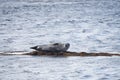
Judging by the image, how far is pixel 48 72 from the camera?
84.5 ft

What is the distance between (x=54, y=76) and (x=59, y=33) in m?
21.5

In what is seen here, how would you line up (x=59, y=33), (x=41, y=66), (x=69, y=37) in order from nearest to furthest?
(x=41, y=66), (x=69, y=37), (x=59, y=33)

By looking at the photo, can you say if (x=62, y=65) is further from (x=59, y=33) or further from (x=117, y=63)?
(x=59, y=33)

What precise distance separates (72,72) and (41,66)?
2327 mm

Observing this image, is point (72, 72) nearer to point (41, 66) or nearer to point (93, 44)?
point (41, 66)

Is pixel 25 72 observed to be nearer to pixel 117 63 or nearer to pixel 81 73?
pixel 81 73

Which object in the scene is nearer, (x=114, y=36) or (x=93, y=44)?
(x=93, y=44)

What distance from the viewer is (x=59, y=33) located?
151ft

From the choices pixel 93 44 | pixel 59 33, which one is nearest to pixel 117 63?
pixel 93 44

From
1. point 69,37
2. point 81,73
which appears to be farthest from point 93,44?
point 81,73

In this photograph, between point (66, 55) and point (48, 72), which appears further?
point (66, 55)

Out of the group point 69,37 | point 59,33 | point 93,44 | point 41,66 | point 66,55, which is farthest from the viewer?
point 59,33

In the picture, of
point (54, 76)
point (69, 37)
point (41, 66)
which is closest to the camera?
point (54, 76)

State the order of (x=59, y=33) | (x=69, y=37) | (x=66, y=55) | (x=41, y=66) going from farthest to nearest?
(x=59, y=33), (x=69, y=37), (x=66, y=55), (x=41, y=66)
